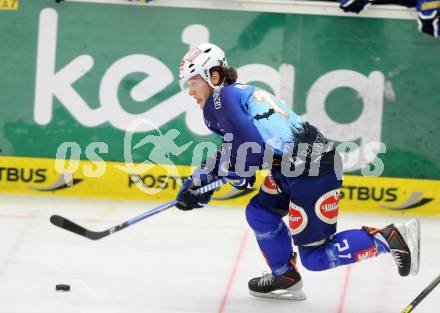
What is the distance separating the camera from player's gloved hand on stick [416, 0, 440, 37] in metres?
7.36

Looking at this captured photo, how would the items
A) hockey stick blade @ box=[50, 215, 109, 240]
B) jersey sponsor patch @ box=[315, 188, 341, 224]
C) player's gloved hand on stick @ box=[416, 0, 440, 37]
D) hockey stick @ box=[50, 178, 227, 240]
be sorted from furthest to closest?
player's gloved hand on stick @ box=[416, 0, 440, 37], hockey stick blade @ box=[50, 215, 109, 240], hockey stick @ box=[50, 178, 227, 240], jersey sponsor patch @ box=[315, 188, 341, 224]

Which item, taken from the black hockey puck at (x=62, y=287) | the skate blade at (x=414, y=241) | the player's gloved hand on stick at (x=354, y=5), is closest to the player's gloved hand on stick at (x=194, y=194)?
the black hockey puck at (x=62, y=287)

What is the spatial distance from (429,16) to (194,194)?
2544mm

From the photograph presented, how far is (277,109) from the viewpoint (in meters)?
5.64

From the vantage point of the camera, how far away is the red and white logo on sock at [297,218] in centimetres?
565

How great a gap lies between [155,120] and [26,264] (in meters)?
1.83

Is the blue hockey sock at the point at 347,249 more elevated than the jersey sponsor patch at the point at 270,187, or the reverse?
the jersey sponsor patch at the point at 270,187

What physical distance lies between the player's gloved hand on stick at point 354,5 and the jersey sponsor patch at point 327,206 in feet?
7.45

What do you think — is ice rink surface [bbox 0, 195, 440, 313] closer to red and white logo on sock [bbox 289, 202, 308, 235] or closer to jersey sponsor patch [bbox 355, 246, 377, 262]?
jersey sponsor patch [bbox 355, 246, 377, 262]

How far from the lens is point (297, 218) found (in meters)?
5.67

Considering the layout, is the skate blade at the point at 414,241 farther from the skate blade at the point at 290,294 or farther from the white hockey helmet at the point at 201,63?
the white hockey helmet at the point at 201,63

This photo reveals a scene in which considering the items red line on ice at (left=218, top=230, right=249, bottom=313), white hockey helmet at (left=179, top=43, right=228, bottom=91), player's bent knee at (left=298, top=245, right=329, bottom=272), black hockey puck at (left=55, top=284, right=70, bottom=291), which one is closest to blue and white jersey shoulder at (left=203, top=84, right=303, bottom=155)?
white hockey helmet at (left=179, top=43, right=228, bottom=91)

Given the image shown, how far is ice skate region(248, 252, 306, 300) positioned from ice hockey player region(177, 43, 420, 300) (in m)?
0.30

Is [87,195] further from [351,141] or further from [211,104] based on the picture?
[211,104]
